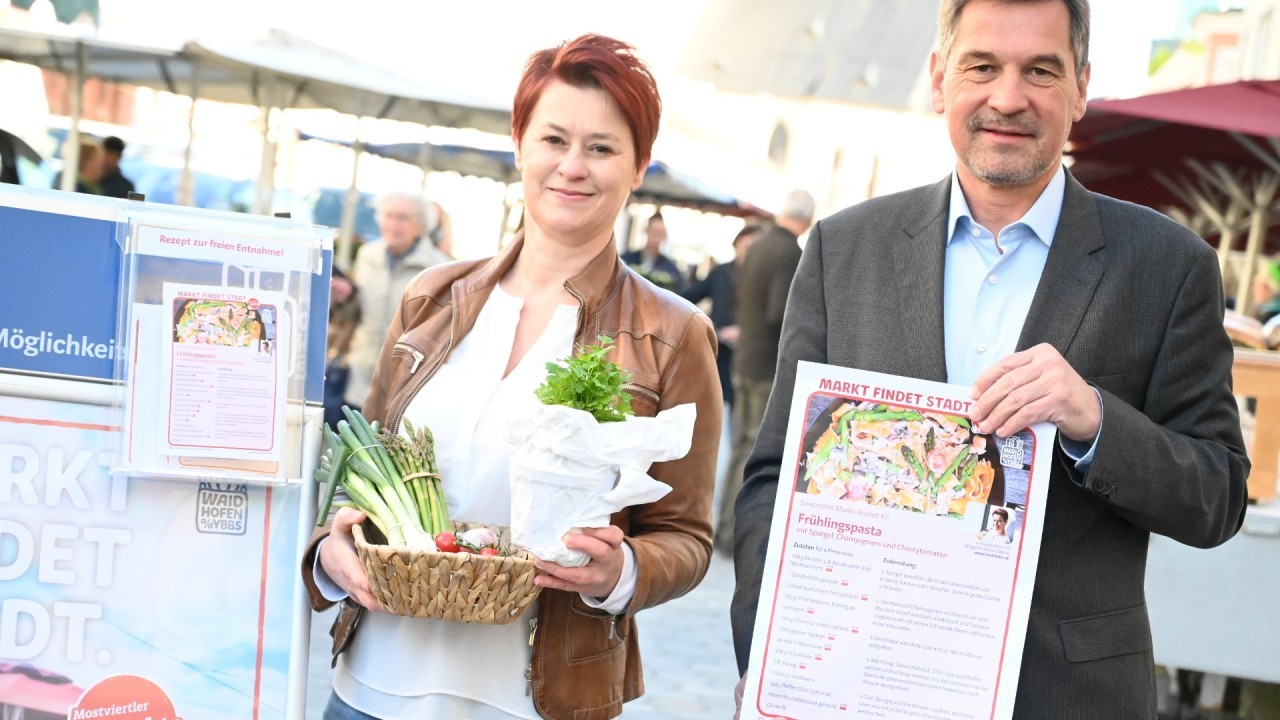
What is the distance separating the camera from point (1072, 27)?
2.38 meters

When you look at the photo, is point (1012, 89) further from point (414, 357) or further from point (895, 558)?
point (414, 357)

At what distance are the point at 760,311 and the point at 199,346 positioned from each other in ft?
24.9

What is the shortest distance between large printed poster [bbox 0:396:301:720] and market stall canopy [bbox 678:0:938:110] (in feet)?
123

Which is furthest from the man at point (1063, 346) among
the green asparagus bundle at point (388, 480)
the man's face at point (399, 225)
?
the man's face at point (399, 225)

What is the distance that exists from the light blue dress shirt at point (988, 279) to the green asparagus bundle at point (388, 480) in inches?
37.4

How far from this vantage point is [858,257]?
8.46 ft

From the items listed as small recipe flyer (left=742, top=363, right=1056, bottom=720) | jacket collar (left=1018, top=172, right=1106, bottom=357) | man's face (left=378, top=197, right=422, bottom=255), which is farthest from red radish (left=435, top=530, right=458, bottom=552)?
man's face (left=378, top=197, right=422, bottom=255)

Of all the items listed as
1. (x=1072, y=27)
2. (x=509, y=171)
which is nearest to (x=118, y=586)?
(x=1072, y=27)

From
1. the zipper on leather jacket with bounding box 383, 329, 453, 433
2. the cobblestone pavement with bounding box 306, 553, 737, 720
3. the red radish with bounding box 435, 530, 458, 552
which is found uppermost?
the zipper on leather jacket with bounding box 383, 329, 453, 433

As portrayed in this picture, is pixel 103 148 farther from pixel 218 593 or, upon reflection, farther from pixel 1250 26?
pixel 1250 26

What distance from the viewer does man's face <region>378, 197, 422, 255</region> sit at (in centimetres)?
855

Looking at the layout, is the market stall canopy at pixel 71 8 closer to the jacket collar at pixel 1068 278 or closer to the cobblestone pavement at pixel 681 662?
the cobblestone pavement at pixel 681 662

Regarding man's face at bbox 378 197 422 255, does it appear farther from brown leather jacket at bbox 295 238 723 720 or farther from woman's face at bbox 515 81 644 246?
woman's face at bbox 515 81 644 246

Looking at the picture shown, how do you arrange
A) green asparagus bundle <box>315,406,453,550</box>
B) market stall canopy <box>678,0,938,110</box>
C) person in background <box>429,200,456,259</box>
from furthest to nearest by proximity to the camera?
market stall canopy <box>678,0,938,110</box> → person in background <box>429,200,456,259</box> → green asparagus bundle <box>315,406,453,550</box>
